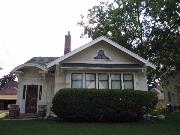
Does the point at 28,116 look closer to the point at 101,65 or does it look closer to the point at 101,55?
the point at 101,65

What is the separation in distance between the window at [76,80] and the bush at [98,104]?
81.4 inches

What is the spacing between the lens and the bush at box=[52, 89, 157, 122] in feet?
48.2

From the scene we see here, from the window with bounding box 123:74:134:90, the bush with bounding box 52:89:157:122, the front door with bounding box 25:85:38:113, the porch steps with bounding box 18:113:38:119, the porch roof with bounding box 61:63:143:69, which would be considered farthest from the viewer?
the front door with bounding box 25:85:38:113

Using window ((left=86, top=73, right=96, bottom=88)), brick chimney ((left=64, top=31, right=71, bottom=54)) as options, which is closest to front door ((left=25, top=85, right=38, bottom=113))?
window ((left=86, top=73, right=96, bottom=88))

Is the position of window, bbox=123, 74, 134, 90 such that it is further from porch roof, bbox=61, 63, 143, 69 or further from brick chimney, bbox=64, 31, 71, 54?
brick chimney, bbox=64, 31, 71, 54

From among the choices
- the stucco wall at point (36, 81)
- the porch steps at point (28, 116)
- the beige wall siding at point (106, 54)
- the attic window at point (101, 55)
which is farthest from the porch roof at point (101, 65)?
the porch steps at point (28, 116)

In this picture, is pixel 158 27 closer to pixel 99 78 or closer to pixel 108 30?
pixel 108 30

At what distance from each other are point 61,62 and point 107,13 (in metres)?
16.8

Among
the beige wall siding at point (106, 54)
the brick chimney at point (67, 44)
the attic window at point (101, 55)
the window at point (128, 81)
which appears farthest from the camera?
the brick chimney at point (67, 44)

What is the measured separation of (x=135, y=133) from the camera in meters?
10.3

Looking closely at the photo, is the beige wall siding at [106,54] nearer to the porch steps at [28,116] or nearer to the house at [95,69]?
the house at [95,69]

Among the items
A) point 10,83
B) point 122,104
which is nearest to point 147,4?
point 122,104

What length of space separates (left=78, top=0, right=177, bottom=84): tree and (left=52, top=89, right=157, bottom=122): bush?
11839mm

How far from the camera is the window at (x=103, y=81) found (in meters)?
17.2
